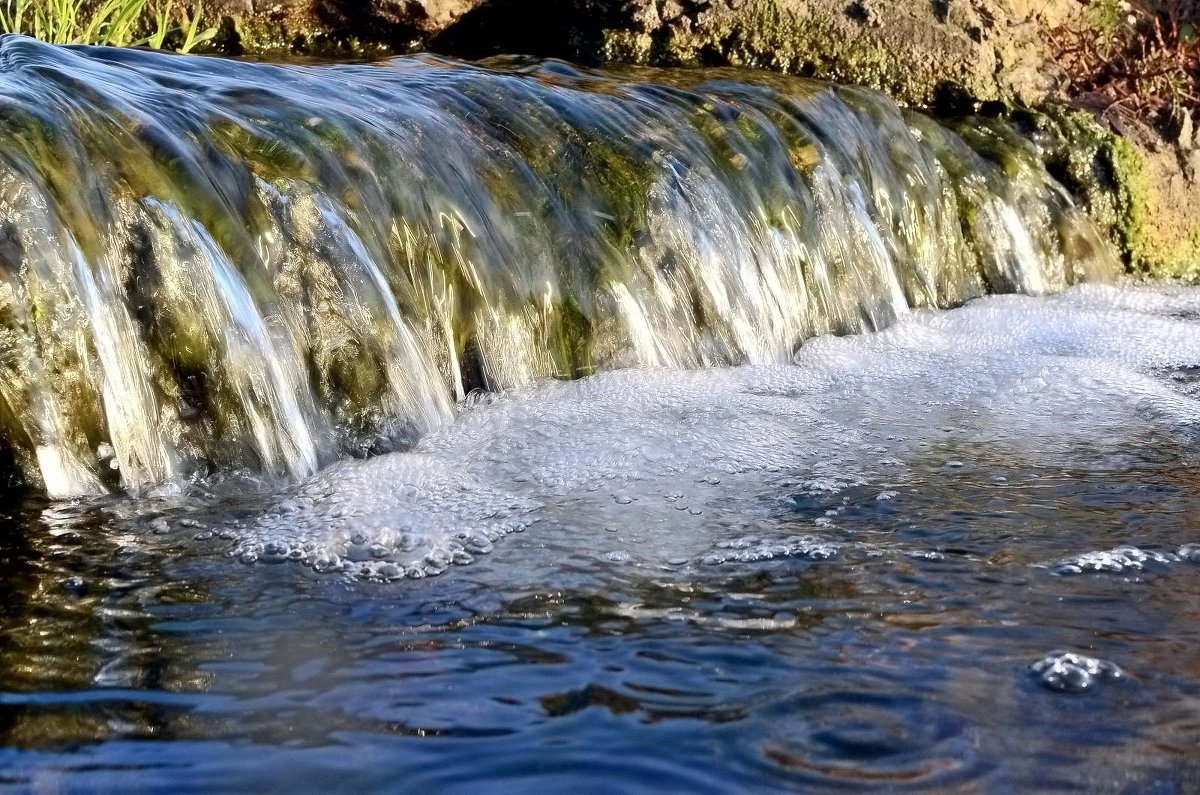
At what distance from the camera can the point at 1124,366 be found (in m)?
4.54

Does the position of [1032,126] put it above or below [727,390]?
above

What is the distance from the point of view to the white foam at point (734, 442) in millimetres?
2742

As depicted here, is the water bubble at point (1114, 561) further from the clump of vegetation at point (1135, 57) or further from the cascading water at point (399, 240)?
the clump of vegetation at point (1135, 57)

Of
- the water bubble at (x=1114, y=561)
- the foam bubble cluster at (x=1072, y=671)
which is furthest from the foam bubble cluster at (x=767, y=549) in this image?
the foam bubble cluster at (x=1072, y=671)

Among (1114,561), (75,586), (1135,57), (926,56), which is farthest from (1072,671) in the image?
(1135,57)

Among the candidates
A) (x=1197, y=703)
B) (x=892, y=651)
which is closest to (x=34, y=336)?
(x=892, y=651)

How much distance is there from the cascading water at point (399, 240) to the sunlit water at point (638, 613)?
25cm

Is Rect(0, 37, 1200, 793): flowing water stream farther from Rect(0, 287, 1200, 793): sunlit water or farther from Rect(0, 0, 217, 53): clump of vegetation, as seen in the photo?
Rect(0, 0, 217, 53): clump of vegetation

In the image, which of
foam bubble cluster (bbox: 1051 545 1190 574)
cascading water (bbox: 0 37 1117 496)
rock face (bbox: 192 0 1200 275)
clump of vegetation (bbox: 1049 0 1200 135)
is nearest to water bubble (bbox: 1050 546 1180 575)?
foam bubble cluster (bbox: 1051 545 1190 574)

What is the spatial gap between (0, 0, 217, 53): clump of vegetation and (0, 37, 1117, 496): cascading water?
5.39 ft

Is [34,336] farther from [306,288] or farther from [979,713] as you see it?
[979,713]

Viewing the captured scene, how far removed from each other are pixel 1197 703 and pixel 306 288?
2.49 m

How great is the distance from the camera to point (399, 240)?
394 centimetres

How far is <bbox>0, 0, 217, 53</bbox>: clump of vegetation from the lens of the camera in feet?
20.1
